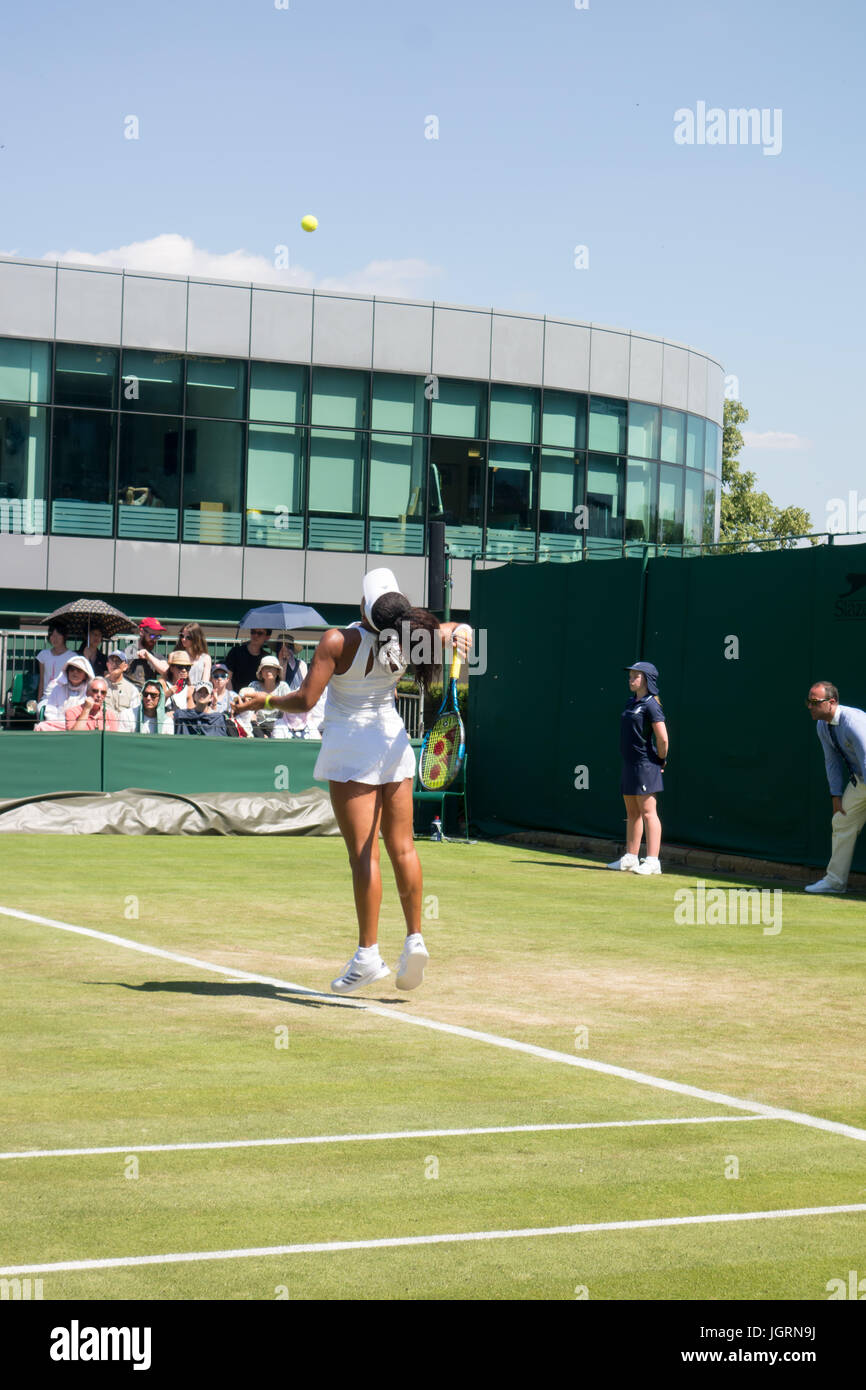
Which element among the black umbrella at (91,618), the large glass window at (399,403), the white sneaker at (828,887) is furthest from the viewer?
the large glass window at (399,403)

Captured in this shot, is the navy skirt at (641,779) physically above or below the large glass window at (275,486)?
below

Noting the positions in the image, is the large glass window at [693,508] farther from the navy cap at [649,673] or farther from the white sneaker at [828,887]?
the white sneaker at [828,887]

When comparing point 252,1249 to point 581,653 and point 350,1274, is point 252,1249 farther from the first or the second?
point 581,653

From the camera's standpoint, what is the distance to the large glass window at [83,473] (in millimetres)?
38781

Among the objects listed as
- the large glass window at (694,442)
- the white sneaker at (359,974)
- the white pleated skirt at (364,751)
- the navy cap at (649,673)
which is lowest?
the white sneaker at (359,974)

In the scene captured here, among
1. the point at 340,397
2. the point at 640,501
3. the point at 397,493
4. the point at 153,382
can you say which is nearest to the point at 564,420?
the point at 640,501

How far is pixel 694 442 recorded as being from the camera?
4716 centimetres

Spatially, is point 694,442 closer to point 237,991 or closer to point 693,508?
point 693,508

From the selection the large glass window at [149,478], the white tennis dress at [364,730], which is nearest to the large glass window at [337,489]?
the large glass window at [149,478]

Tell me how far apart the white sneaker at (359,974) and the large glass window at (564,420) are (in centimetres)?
3493

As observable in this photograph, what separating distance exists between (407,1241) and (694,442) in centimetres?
4369

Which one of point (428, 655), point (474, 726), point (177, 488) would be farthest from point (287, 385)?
point (428, 655)

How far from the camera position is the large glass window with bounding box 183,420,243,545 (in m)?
39.9
